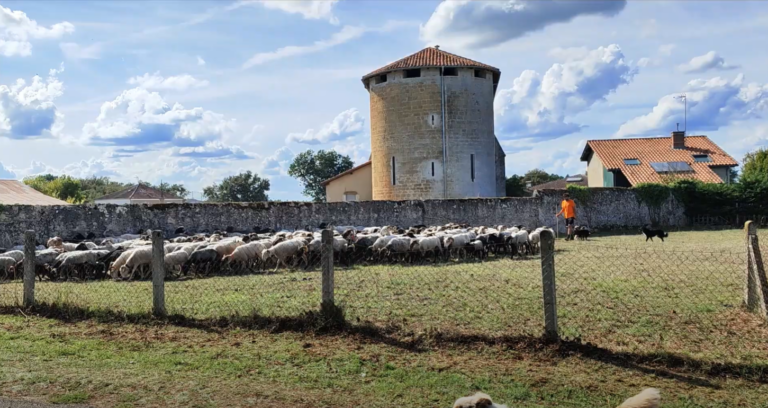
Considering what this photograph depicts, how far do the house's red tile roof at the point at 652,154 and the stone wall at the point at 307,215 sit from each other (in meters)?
10.4

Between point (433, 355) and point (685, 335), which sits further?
point (685, 335)

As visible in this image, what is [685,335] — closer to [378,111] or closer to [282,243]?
[282,243]

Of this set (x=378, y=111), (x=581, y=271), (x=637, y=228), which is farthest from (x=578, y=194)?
(x=581, y=271)

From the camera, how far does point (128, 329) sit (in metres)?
8.48

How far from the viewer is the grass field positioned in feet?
19.0

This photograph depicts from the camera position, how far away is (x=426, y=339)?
7.38 meters

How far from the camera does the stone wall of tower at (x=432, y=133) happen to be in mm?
37125

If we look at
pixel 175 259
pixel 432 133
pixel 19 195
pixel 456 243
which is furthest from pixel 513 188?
pixel 175 259

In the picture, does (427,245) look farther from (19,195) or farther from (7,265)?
(19,195)

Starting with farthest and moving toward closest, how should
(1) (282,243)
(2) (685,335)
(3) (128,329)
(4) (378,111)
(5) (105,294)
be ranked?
(4) (378,111), (1) (282,243), (5) (105,294), (3) (128,329), (2) (685,335)

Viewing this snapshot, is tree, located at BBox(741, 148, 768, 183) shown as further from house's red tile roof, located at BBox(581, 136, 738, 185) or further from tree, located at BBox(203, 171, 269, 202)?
tree, located at BBox(203, 171, 269, 202)

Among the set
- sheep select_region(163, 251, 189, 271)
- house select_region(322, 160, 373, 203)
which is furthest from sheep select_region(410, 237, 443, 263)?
house select_region(322, 160, 373, 203)

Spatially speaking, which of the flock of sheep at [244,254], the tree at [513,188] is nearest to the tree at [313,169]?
the tree at [513,188]

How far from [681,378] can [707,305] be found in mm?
3373
